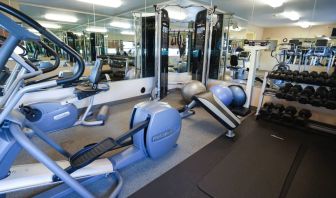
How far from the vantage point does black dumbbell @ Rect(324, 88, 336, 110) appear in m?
2.53

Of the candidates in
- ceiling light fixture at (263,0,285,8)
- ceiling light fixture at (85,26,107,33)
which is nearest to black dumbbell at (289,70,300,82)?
ceiling light fixture at (263,0,285,8)

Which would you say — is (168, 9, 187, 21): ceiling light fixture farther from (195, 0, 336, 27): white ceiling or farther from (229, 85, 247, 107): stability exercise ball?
(229, 85, 247, 107): stability exercise ball

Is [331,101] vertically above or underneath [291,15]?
underneath

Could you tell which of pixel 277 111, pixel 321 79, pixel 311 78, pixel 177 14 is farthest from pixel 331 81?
pixel 177 14

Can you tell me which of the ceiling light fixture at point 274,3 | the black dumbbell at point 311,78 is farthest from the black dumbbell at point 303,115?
the ceiling light fixture at point 274,3

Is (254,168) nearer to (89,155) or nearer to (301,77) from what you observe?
(89,155)

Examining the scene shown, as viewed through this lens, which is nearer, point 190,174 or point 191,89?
point 190,174

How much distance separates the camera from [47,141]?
4.90ft

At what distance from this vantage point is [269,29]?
380 cm

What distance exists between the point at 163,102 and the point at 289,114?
2238 millimetres

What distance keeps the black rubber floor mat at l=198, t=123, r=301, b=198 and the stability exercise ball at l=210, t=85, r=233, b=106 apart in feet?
3.10

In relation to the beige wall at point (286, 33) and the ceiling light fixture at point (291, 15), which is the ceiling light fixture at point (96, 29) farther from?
the ceiling light fixture at point (291, 15)

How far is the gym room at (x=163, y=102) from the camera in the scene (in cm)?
129

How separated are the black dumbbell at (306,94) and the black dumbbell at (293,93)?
0.06 m
